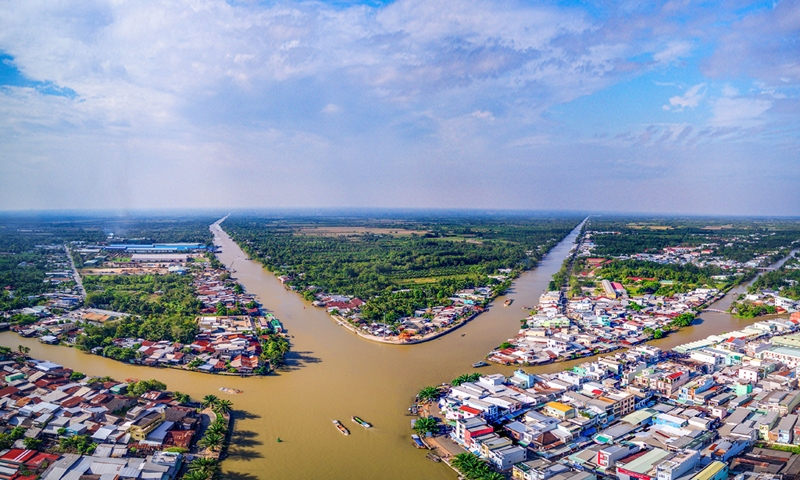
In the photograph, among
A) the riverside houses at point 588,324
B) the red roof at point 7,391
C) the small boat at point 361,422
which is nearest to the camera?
the small boat at point 361,422

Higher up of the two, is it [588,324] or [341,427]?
[588,324]

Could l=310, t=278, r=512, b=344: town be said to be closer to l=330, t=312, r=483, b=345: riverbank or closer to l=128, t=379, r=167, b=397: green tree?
l=330, t=312, r=483, b=345: riverbank

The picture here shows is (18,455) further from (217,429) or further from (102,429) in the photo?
(217,429)

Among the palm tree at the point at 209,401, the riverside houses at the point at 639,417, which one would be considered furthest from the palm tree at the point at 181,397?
the riverside houses at the point at 639,417

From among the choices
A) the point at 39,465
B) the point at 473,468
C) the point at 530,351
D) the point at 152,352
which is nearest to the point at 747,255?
the point at 530,351

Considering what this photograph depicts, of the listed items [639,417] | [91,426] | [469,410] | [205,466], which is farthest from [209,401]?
[639,417]

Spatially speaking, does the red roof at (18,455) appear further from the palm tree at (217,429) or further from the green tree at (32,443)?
the palm tree at (217,429)
